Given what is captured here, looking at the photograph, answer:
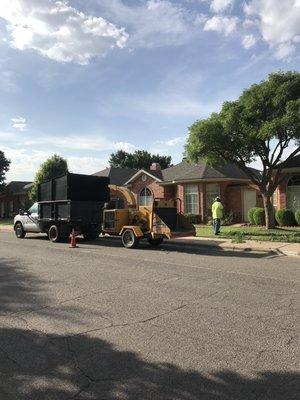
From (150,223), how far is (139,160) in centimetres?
6558

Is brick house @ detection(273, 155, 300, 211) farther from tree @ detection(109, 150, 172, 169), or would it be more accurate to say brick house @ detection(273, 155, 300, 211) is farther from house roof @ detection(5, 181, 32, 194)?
tree @ detection(109, 150, 172, 169)

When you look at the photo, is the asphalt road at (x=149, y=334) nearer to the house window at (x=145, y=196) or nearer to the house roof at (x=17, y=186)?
the house window at (x=145, y=196)

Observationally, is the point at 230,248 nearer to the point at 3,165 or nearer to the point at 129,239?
the point at 129,239

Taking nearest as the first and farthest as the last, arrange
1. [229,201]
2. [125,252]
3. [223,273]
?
1. [223,273]
2. [125,252]
3. [229,201]

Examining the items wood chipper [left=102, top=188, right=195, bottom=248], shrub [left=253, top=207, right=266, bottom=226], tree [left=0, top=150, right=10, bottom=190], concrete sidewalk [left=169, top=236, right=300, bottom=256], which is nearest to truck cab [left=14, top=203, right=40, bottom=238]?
wood chipper [left=102, top=188, right=195, bottom=248]

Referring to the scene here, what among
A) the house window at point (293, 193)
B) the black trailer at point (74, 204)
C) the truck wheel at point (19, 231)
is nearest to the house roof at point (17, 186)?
the truck wheel at point (19, 231)

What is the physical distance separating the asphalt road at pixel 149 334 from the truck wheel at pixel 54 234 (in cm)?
825

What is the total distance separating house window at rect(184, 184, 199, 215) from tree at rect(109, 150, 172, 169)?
46.3 m

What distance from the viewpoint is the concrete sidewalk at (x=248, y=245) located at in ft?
51.8

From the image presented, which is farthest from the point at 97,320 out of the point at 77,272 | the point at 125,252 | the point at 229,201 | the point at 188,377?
the point at 229,201

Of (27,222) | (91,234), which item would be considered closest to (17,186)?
(27,222)

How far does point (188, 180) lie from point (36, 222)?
45.2 feet

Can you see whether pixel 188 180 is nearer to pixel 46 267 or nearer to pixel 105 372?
pixel 46 267

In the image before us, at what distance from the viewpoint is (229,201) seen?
32.0 meters
